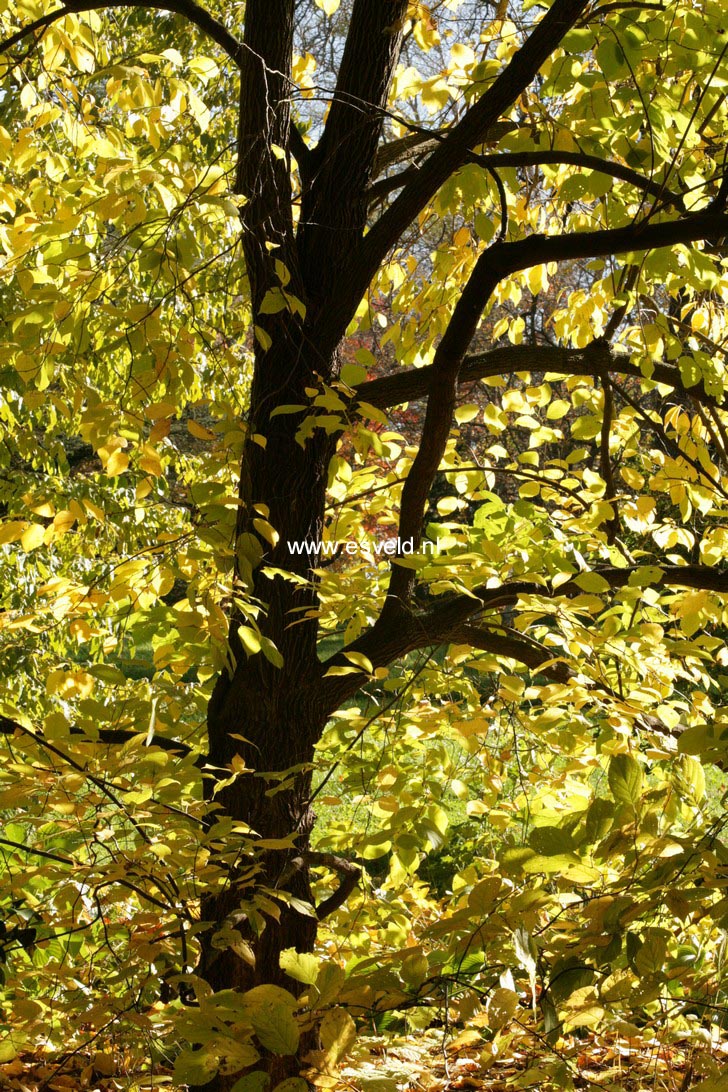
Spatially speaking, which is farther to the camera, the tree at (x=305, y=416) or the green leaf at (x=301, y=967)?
the tree at (x=305, y=416)

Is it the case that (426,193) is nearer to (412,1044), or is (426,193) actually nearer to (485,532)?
(485,532)

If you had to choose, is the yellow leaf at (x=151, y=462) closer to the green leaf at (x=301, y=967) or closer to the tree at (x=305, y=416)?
the tree at (x=305, y=416)

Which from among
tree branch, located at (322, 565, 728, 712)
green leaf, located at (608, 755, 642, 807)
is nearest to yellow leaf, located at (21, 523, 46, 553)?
tree branch, located at (322, 565, 728, 712)

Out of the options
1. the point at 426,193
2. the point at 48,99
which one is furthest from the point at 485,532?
the point at 48,99

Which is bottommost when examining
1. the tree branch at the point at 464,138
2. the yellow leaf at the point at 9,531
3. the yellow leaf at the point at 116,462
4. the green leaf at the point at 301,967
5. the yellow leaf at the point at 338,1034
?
the yellow leaf at the point at 338,1034

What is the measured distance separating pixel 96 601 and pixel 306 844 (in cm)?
88

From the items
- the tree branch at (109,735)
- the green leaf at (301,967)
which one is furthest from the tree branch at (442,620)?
the green leaf at (301,967)

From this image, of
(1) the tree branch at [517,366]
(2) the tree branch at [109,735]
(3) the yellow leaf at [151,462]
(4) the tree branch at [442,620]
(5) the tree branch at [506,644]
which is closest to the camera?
(3) the yellow leaf at [151,462]

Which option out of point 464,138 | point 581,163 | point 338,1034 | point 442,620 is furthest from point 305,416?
point 338,1034

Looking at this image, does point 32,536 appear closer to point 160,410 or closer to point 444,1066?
point 160,410

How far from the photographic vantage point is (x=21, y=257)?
1.72 meters

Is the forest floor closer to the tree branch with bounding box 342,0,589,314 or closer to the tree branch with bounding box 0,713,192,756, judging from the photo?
the tree branch with bounding box 0,713,192,756

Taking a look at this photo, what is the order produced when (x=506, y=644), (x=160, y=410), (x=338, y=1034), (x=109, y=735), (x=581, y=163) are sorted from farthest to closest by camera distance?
(x=506, y=644) < (x=109, y=735) < (x=581, y=163) < (x=160, y=410) < (x=338, y=1034)

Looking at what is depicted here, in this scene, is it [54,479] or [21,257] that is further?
[54,479]
